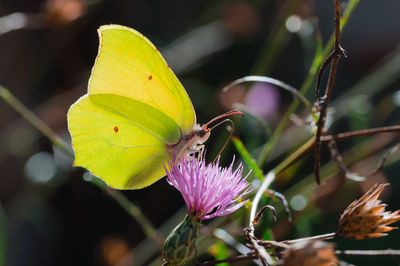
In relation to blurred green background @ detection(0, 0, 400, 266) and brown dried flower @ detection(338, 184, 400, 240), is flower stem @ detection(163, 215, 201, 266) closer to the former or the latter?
brown dried flower @ detection(338, 184, 400, 240)

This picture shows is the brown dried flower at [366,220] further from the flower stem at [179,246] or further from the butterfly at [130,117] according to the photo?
the butterfly at [130,117]

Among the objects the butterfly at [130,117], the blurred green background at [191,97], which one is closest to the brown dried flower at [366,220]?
the butterfly at [130,117]

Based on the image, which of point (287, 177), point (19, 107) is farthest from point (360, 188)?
point (19, 107)

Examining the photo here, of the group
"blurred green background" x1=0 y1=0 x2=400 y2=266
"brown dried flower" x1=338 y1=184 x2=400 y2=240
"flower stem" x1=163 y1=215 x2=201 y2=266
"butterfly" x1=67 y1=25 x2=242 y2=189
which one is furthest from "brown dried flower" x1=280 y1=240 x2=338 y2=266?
"blurred green background" x1=0 y1=0 x2=400 y2=266

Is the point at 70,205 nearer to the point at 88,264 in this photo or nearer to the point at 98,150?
the point at 88,264

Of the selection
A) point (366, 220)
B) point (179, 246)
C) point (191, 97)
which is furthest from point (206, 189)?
point (191, 97)

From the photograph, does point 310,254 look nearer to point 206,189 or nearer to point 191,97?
point 206,189
